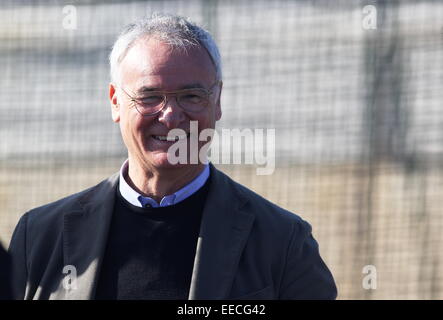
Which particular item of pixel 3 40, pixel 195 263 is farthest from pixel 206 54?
pixel 3 40

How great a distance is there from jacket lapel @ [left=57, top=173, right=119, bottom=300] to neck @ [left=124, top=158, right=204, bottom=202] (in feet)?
0.37

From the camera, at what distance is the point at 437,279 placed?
4867 mm

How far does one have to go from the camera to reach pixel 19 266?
8.92 ft

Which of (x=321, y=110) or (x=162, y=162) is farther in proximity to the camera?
(x=321, y=110)

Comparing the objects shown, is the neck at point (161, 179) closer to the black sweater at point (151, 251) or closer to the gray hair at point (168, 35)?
the black sweater at point (151, 251)

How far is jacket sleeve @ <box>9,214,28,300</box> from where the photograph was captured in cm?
269

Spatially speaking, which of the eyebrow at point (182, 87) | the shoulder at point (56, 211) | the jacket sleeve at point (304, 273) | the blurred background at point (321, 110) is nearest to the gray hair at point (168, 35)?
the eyebrow at point (182, 87)

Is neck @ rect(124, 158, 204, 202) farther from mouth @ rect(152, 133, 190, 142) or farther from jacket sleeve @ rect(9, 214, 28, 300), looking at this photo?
jacket sleeve @ rect(9, 214, 28, 300)

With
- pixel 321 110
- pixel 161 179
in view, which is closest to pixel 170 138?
pixel 161 179

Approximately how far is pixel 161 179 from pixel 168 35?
47 centimetres

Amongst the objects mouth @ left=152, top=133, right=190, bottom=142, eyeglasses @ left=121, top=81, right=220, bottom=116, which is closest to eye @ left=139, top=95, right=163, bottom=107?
eyeglasses @ left=121, top=81, right=220, bottom=116

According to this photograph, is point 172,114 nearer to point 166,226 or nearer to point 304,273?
point 166,226

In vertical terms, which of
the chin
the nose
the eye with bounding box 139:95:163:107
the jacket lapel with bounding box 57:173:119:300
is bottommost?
the jacket lapel with bounding box 57:173:119:300
